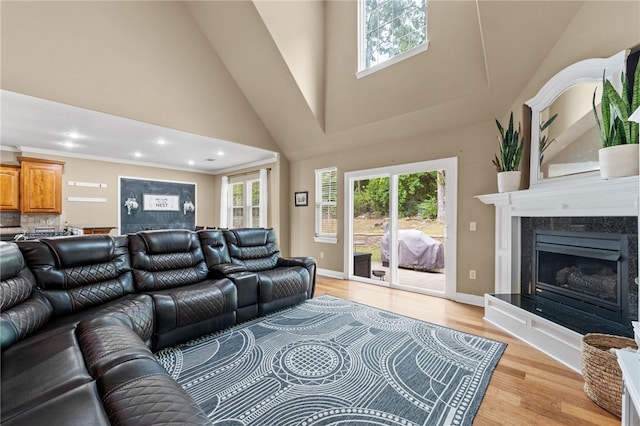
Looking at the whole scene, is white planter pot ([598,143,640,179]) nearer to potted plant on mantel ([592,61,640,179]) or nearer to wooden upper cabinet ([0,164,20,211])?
potted plant on mantel ([592,61,640,179])

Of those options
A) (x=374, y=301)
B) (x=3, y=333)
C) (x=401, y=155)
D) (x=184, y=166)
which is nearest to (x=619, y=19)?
(x=401, y=155)

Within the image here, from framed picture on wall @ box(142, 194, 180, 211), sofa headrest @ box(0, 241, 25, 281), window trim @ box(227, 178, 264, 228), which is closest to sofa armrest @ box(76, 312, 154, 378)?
sofa headrest @ box(0, 241, 25, 281)

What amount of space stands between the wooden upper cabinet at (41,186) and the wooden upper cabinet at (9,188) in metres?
0.09

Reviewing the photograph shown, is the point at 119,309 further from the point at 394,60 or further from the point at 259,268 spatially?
the point at 394,60

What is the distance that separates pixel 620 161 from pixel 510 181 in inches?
41.3

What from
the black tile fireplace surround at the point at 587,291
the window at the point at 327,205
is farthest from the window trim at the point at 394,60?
the black tile fireplace surround at the point at 587,291

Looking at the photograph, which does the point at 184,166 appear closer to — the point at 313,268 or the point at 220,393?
the point at 313,268

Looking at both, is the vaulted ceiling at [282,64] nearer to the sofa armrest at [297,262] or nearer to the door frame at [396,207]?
the door frame at [396,207]

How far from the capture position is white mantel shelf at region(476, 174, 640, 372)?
6.87 feet

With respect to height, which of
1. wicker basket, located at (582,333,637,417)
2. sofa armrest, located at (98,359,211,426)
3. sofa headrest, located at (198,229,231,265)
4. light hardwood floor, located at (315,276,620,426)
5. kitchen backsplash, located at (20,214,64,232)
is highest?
kitchen backsplash, located at (20,214,64,232)

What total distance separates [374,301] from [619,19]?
3.63 m

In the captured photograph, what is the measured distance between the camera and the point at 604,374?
169 centimetres

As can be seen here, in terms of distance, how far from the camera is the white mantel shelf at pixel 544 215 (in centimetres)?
209

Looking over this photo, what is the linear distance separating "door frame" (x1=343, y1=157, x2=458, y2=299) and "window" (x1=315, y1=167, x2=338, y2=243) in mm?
331
